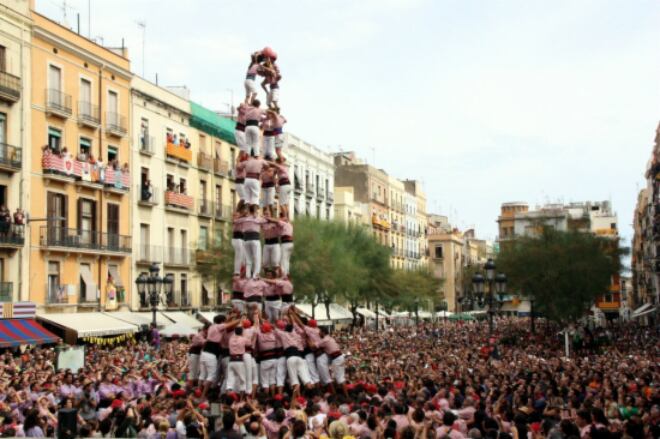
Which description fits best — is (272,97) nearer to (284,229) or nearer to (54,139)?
(284,229)

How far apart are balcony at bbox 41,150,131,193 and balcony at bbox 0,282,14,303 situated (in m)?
5.12

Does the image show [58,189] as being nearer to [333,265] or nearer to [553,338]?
[333,265]

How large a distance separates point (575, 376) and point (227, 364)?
7.84 m

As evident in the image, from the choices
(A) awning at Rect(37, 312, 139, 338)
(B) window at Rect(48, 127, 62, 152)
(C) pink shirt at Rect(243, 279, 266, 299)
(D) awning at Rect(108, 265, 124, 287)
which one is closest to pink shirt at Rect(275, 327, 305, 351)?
(C) pink shirt at Rect(243, 279, 266, 299)

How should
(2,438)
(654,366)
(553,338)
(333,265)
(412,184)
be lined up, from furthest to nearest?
(412,184) < (333,265) < (553,338) < (654,366) < (2,438)

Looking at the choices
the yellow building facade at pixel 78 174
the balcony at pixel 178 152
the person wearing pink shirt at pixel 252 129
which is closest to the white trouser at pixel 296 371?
the person wearing pink shirt at pixel 252 129

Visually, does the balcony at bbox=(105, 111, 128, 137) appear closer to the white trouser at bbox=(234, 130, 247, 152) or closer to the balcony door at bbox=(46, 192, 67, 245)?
the balcony door at bbox=(46, 192, 67, 245)

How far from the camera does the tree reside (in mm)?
47250

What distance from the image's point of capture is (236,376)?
18.4 metres

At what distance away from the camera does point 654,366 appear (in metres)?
23.2

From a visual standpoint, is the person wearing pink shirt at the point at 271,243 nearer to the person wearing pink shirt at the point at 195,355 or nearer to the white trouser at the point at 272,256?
the white trouser at the point at 272,256

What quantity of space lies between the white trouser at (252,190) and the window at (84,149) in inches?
834

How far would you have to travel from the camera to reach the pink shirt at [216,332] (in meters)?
19.0

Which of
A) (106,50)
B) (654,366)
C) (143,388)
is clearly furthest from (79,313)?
(654,366)
